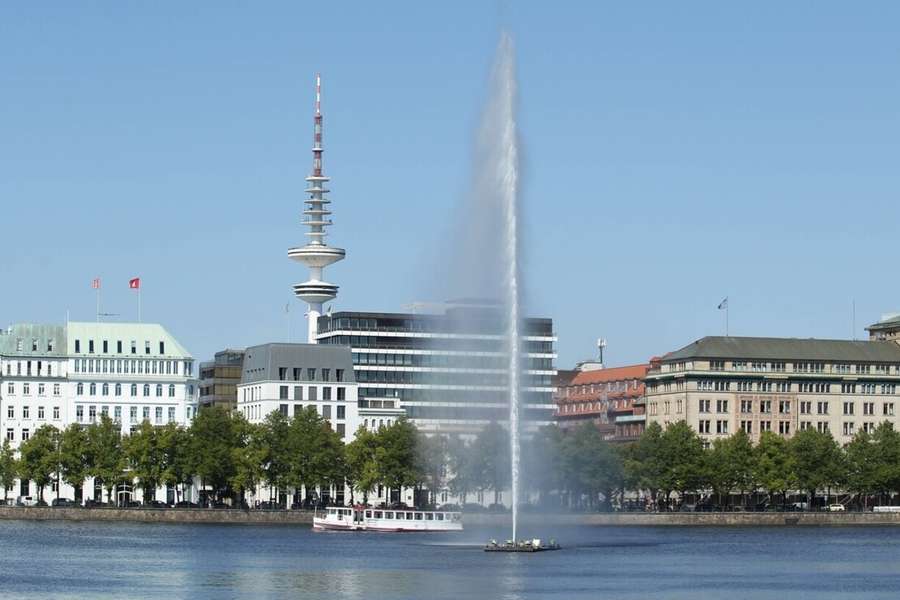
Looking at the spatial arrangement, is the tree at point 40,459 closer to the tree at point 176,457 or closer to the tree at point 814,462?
the tree at point 176,457

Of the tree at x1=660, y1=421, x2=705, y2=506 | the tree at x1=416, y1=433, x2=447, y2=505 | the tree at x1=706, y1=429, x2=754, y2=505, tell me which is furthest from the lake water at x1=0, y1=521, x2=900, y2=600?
the tree at x1=706, y1=429, x2=754, y2=505

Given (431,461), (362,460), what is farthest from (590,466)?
(362,460)

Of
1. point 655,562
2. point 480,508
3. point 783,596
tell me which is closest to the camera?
point 783,596

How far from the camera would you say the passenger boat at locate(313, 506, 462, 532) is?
524 ft

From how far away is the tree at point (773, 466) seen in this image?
7269 inches

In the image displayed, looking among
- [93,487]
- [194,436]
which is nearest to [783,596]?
[194,436]

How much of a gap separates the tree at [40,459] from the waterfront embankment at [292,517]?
129 inches

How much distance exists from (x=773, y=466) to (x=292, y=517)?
40.6m

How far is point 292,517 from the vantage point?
17688 cm

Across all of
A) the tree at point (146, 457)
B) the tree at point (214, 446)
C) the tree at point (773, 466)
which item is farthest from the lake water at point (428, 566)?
the tree at point (773, 466)

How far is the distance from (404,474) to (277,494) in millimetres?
18934

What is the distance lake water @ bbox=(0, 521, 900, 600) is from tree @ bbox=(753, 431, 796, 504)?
26460 mm

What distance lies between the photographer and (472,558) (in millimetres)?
110938

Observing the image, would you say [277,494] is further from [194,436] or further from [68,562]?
[68,562]
